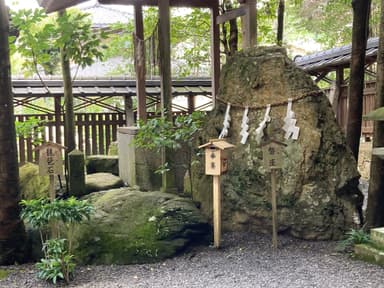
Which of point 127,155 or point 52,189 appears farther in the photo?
point 127,155

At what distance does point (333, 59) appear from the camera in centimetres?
1046

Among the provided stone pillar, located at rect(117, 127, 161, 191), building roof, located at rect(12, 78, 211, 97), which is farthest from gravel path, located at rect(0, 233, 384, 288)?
building roof, located at rect(12, 78, 211, 97)

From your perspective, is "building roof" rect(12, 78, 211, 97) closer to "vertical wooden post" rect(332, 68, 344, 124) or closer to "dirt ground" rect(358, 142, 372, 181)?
"vertical wooden post" rect(332, 68, 344, 124)

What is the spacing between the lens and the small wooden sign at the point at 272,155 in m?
4.74

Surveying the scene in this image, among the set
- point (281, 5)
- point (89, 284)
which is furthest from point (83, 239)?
point (281, 5)

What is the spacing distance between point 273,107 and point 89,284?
3011mm

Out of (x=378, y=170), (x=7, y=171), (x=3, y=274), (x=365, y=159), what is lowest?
(x=3, y=274)

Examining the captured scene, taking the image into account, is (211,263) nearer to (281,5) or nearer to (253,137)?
(253,137)

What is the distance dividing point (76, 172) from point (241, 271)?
2963 millimetres

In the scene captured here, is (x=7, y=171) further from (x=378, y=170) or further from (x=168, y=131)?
(x=378, y=170)

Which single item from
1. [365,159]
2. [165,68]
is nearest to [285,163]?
[165,68]

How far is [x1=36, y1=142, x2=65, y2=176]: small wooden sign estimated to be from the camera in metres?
4.74

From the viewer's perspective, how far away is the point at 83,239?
4828 mm

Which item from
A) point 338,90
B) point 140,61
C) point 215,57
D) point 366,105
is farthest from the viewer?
point 338,90
